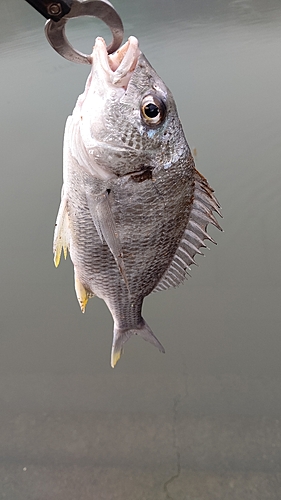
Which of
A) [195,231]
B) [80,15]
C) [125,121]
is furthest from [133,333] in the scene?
[80,15]

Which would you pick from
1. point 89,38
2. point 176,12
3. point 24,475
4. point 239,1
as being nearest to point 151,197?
point 24,475

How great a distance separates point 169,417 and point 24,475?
0.67 meters

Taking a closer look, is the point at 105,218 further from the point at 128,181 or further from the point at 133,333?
the point at 133,333

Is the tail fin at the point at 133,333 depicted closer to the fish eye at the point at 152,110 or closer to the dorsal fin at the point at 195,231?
the dorsal fin at the point at 195,231

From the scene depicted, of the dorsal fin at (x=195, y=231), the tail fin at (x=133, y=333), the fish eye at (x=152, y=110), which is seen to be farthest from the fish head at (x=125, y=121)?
the tail fin at (x=133, y=333)

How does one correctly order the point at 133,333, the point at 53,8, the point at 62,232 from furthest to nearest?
the point at 133,333
the point at 62,232
the point at 53,8

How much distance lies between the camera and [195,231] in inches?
32.4

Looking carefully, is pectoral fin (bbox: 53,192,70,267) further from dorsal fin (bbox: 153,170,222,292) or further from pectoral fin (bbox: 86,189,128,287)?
dorsal fin (bbox: 153,170,222,292)

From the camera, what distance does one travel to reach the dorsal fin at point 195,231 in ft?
2.61

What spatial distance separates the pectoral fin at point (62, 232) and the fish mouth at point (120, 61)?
0.25 meters

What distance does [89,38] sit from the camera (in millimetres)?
3814

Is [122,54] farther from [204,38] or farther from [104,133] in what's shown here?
[204,38]

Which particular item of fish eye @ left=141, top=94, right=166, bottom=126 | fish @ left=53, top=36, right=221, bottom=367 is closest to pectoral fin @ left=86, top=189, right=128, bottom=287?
fish @ left=53, top=36, right=221, bottom=367

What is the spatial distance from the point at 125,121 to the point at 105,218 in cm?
18
